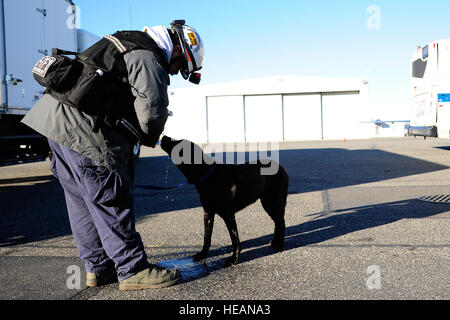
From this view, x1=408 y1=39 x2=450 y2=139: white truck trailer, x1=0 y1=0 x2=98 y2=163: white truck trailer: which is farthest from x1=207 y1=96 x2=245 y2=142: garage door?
A: x1=0 y1=0 x2=98 y2=163: white truck trailer

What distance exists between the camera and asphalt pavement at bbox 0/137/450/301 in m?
3.16

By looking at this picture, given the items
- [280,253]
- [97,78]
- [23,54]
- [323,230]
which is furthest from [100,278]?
[23,54]

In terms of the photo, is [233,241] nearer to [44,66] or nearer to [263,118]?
[44,66]

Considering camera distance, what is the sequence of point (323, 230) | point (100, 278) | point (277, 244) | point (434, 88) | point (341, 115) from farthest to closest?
point (341, 115)
point (434, 88)
point (323, 230)
point (277, 244)
point (100, 278)

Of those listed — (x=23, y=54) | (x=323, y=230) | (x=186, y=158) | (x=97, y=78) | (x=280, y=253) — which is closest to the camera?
(x=97, y=78)

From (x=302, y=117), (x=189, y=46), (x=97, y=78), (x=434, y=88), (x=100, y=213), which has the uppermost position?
(x=434, y=88)

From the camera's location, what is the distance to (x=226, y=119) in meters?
33.8

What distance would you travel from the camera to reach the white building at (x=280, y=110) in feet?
107

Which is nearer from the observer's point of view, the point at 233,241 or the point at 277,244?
the point at 233,241

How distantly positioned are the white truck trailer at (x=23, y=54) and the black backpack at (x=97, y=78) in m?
5.65

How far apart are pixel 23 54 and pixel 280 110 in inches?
1029

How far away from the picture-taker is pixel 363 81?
1294 inches

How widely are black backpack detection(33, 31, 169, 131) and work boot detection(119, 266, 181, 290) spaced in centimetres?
113

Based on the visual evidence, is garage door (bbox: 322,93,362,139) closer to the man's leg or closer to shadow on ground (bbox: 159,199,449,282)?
shadow on ground (bbox: 159,199,449,282)
